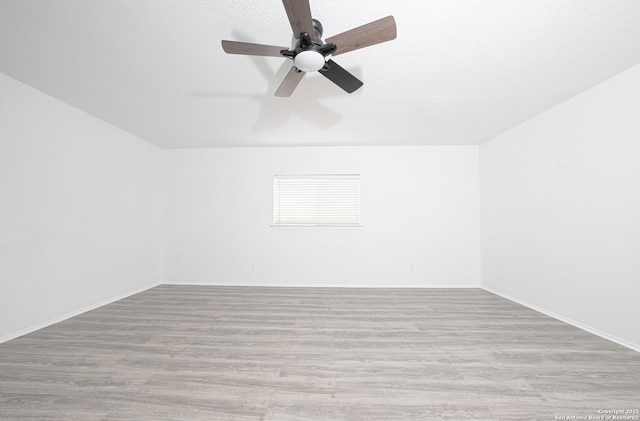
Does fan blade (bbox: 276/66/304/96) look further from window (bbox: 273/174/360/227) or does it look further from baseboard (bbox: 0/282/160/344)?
baseboard (bbox: 0/282/160/344)

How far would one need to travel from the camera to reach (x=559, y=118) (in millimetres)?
2822

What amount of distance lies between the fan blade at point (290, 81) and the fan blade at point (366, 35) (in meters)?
0.38

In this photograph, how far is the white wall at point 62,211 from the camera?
2342mm

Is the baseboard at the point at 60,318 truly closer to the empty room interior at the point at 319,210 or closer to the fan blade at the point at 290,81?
the empty room interior at the point at 319,210

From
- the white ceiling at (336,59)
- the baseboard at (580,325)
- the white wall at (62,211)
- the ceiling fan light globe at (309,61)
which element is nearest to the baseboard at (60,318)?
the white wall at (62,211)

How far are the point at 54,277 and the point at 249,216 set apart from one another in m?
2.48

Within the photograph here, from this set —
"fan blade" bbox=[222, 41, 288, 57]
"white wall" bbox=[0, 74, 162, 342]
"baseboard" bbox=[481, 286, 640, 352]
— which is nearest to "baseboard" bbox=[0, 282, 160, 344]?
"white wall" bbox=[0, 74, 162, 342]

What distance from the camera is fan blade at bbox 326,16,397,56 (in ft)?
4.38

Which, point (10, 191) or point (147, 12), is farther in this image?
point (10, 191)

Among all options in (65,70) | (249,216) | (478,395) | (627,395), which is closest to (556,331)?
(627,395)

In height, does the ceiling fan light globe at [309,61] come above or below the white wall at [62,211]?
above

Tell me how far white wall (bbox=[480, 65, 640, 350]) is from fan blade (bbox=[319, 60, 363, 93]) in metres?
2.53

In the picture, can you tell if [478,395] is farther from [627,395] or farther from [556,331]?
[556,331]

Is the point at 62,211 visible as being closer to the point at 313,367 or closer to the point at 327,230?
the point at 313,367
